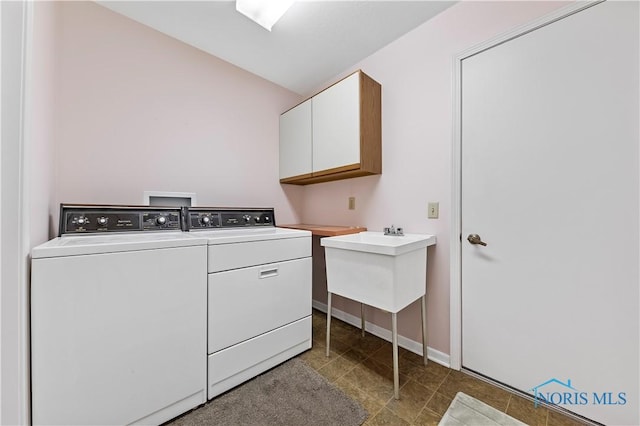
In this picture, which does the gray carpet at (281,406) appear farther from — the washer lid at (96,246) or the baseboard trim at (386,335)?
the washer lid at (96,246)

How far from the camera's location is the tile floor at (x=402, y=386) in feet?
3.77

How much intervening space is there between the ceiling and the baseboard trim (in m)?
2.30

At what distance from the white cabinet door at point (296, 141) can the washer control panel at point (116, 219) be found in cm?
108

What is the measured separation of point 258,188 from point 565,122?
2201 millimetres

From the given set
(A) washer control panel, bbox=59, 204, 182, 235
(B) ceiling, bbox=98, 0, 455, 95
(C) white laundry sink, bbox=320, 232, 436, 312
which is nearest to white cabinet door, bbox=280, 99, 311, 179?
(B) ceiling, bbox=98, 0, 455, 95

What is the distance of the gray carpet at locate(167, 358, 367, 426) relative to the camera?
1124mm

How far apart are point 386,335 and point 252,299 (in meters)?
1.15

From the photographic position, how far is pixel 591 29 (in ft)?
3.57

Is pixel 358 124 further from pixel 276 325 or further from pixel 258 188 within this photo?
pixel 276 325

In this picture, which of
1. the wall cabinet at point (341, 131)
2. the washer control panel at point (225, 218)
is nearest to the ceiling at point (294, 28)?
the wall cabinet at point (341, 131)

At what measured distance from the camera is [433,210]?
1616 millimetres

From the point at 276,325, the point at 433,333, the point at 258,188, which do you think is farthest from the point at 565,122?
the point at 258,188

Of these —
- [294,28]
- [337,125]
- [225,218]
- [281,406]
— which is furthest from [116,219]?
[294,28]

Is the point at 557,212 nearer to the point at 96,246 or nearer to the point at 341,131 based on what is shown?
the point at 341,131
